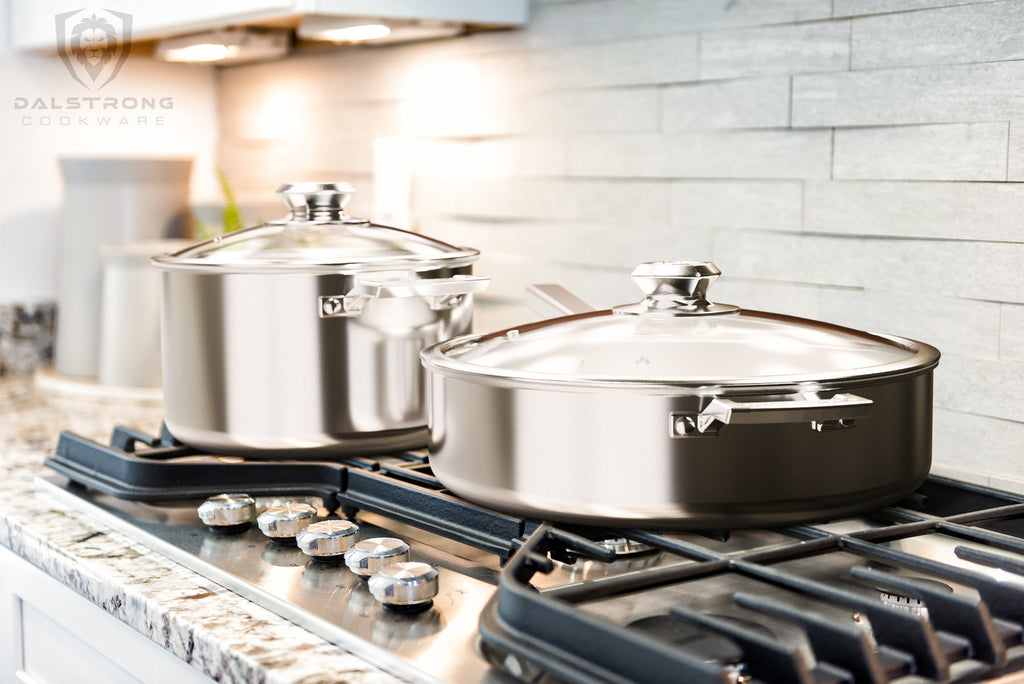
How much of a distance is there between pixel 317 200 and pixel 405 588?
1.65 ft

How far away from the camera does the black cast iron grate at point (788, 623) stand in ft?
1.90

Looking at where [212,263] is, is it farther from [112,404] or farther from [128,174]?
[128,174]

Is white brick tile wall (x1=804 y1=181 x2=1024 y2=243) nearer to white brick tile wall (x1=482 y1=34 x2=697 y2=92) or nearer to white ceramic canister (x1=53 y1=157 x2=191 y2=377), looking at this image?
white brick tile wall (x1=482 y1=34 x2=697 y2=92)

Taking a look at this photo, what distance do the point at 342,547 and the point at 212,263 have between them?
1.03ft

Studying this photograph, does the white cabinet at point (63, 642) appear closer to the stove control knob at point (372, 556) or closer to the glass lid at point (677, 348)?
the stove control knob at point (372, 556)

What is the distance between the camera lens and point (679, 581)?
0.68 meters

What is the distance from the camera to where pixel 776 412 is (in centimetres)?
70

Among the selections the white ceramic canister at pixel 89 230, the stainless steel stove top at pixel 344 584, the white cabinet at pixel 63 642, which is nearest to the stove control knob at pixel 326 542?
the stainless steel stove top at pixel 344 584

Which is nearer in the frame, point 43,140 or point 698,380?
point 698,380

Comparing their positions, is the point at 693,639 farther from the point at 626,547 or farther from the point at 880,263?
the point at 880,263

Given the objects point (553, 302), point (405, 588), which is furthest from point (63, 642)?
point (553, 302)

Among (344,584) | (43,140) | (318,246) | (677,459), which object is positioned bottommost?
(344,584)

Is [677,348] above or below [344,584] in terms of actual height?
above

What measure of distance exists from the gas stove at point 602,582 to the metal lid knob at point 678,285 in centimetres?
17
